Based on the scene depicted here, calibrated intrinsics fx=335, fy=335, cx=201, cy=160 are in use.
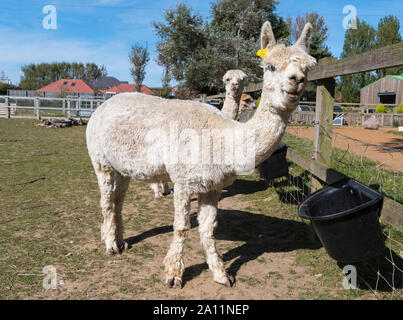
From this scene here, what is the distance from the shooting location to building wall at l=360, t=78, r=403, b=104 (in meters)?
29.6

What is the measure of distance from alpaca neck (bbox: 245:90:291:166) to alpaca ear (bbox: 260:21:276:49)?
407mm

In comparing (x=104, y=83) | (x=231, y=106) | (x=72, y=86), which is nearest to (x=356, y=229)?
(x=231, y=106)

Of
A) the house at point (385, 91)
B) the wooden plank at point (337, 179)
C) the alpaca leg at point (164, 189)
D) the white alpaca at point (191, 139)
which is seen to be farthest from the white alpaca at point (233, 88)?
the house at point (385, 91)

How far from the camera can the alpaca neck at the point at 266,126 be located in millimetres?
2600

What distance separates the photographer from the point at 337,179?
9.96 feet

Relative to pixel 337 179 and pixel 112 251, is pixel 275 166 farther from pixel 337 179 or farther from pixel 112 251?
pixel 112 251

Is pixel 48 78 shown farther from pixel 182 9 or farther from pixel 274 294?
pixel 274 294

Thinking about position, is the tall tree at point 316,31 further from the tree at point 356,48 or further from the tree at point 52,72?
the tree at point 52,72

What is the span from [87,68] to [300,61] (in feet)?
230

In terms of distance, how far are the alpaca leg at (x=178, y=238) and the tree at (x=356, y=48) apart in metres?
35.8

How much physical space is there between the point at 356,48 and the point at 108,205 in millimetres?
39385
